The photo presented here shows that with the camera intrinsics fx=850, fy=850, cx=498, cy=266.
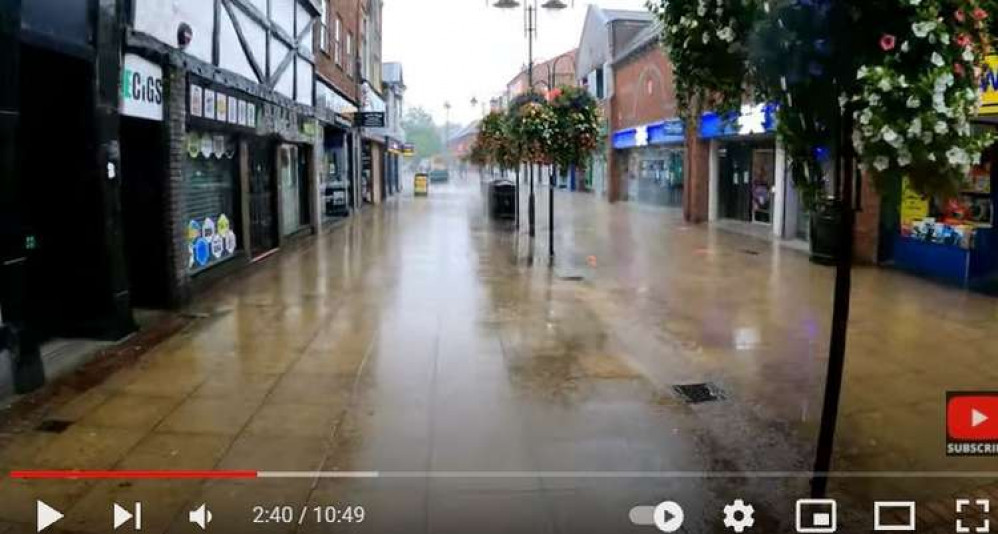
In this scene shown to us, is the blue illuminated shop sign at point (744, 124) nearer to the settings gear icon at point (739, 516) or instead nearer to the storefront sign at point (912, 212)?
the settings gear icon at point (739, 516)

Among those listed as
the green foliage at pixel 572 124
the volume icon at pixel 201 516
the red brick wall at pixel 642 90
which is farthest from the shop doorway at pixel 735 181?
the volume icon at pixel 201 516

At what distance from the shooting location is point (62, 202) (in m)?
7.98

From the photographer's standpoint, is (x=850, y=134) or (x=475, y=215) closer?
(x=850, y=134)

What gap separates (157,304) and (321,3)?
13.0 meters

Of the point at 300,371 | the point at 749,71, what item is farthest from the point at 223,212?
the point at 749,71

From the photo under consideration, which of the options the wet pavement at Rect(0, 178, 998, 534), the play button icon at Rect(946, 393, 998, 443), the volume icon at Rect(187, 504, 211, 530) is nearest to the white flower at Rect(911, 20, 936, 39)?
the wet pavement at Rect(0, 178, 998, 534)

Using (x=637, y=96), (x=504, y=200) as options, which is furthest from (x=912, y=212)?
(x=637, y=96)

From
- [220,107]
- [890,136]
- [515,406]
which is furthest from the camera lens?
[220,107]

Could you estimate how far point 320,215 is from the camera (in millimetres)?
22062

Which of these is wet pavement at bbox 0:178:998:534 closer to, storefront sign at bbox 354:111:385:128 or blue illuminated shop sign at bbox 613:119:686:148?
blue illuminated shop sign at bbox 613:119:686:148

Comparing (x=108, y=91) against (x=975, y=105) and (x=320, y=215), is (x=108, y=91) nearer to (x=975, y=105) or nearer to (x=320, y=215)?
(x=975, y=105)

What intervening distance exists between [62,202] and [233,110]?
206 inches

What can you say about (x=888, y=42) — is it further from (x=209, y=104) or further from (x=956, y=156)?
(x=209, y=104)

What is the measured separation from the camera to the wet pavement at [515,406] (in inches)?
181
